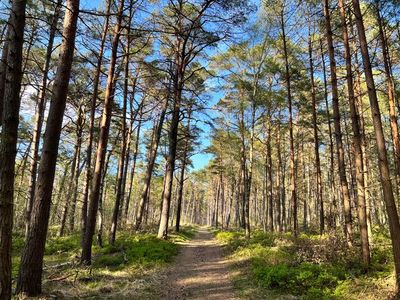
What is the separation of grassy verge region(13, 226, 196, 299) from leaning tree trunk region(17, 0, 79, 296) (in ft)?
1.60

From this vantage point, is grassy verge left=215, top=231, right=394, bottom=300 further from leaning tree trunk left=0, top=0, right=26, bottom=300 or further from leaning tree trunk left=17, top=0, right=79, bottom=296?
leaning tree trunk left=0, top=0, right=26, bottom=300

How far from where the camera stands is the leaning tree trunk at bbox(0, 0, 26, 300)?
4496 millimetres

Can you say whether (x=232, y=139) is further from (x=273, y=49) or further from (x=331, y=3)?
(x=331, y=3)

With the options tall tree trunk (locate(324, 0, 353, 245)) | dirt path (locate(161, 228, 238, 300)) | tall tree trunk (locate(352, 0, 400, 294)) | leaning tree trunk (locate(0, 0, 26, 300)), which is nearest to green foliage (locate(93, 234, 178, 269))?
dirt path (locate(161, 228, 238, 300))

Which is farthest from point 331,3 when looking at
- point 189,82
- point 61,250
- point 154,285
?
point 61,250

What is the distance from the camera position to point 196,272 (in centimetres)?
1016

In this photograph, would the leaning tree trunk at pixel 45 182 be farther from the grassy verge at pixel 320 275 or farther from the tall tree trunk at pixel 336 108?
the tall tree trunk at pixel 336 108

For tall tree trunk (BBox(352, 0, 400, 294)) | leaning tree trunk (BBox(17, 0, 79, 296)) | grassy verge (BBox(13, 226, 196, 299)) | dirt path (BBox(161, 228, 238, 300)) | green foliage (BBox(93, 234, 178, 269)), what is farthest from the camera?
green foliage (BBox(93, 234, 178, 269))

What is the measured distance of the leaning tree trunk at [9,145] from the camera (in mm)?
4496

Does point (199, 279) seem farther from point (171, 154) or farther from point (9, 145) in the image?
point (171, 154)

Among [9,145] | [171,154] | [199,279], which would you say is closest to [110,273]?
[199,279]

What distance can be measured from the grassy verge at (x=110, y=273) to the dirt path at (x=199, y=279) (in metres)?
0.42

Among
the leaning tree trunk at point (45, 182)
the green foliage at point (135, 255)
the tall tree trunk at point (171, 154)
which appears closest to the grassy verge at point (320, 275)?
the green foliage at point (135, 255)

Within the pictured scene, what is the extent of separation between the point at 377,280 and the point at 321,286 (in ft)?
4.18
